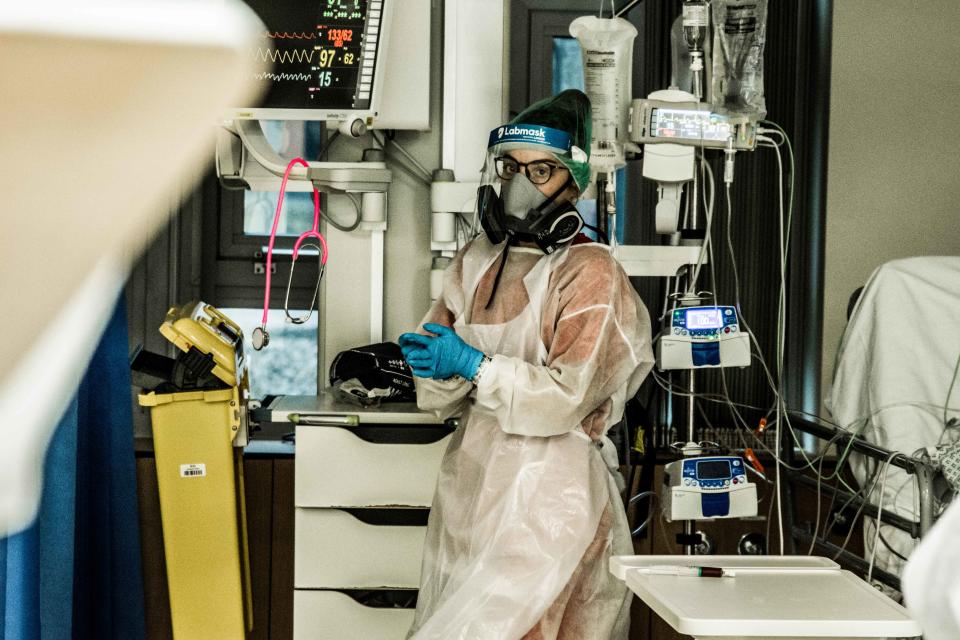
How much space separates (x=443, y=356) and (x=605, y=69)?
840 millimetres

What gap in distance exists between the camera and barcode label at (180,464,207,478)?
2404 mm

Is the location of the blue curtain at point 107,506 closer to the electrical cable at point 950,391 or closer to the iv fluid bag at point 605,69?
the iv fluid bag at point 605,69

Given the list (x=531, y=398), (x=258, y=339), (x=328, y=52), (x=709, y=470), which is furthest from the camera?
(x=328, y=52)

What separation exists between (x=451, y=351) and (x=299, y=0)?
1034 millimetres

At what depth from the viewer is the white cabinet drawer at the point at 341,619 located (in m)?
2.41

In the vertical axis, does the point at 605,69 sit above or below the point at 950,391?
above

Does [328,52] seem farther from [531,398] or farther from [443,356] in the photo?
[531,398]

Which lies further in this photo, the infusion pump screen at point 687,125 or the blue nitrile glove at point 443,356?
the infusion pump screen at point 687,125

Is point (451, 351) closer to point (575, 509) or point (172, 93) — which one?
point (575, 509)

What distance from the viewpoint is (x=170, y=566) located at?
2.43 metres

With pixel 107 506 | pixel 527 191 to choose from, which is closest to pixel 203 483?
pixel 107 506

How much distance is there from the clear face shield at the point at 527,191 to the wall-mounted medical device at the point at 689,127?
0.28 metres

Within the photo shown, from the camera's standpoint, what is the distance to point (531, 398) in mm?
1941

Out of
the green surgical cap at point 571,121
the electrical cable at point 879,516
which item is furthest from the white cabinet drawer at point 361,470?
the electrical cable at point 879,516
